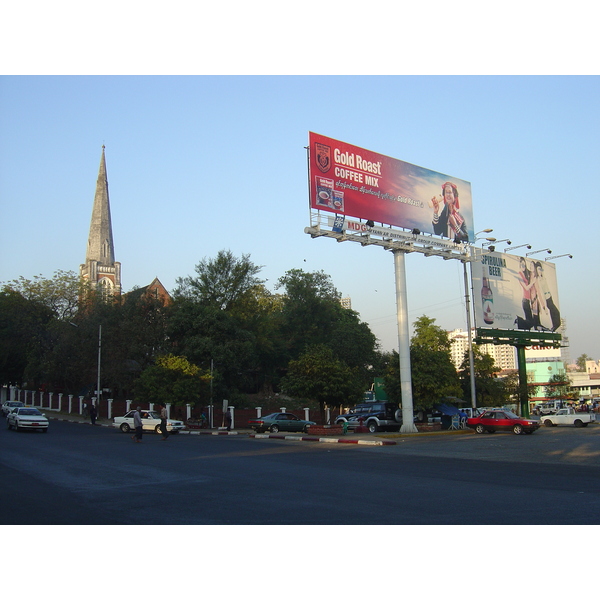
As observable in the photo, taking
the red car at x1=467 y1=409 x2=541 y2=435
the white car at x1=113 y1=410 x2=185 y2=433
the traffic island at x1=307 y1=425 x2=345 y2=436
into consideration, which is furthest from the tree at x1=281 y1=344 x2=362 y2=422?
the red car at x1=467 y1=409 x2=541 y2=435

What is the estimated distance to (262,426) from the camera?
35.8m

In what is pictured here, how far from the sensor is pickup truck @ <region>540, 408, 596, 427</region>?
40094mm

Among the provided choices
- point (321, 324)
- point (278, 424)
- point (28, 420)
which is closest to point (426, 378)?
point (278, 424)

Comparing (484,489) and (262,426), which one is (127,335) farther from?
(484,489)

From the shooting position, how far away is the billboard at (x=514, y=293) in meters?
42.3

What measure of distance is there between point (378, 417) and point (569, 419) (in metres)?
14.6

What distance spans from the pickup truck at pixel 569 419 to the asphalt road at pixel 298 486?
20194 millimetres

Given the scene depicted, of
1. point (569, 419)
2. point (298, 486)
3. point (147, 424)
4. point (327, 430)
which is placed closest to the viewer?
point (298, 486)

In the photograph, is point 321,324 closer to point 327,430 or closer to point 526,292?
point 526,292

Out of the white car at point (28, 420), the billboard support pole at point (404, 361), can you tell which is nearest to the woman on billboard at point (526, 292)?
the billboard support pole at point (404, 361)

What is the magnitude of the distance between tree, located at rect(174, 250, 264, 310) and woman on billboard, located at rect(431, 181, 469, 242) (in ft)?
86.6

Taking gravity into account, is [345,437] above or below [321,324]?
below

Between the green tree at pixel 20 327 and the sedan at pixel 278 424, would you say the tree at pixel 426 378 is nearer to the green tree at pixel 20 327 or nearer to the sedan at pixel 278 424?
the sedan at pixel 278 424

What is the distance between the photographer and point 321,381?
3588 cm
